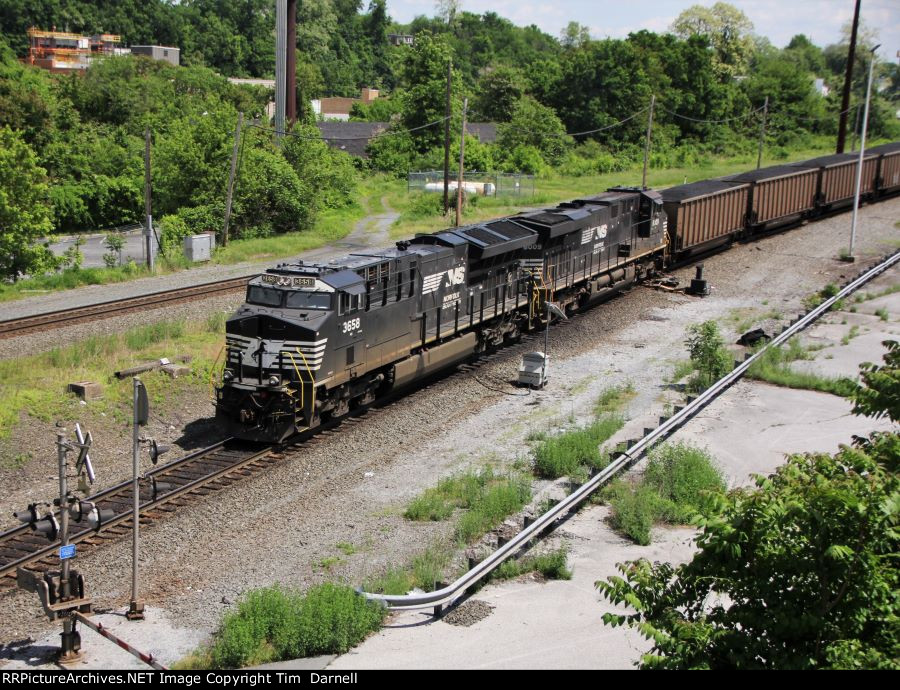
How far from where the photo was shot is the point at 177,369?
21812mm

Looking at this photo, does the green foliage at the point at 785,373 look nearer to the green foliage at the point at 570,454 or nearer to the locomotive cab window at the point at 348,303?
the green foliage at the point at 570,454

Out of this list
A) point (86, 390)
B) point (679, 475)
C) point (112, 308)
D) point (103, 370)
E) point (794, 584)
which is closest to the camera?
point (794, 584)

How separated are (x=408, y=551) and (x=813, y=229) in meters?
38.0

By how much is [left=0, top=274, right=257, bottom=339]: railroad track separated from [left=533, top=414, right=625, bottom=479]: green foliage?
1468 cm

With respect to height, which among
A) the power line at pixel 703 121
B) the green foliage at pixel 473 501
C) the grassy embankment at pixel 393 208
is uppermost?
the power line at pixel 703 121

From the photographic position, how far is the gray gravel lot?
42.6 ft

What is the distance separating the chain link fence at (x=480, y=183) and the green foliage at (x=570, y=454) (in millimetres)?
38208

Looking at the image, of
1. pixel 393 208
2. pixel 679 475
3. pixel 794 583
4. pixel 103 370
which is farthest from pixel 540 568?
pixel 393 208

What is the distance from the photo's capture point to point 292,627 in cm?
1087

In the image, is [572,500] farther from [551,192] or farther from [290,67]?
[551,192]

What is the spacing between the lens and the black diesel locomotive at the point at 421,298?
17.9 metres

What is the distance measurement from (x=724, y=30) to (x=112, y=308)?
98949 millimetres

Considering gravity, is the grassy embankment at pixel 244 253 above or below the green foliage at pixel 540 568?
above

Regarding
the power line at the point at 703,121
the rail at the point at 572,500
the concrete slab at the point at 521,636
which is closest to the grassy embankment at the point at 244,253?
the rail at the point at 572,500
